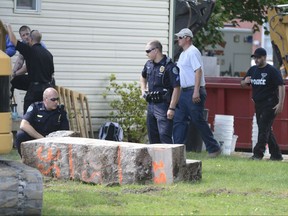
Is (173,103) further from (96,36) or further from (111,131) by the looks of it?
(96,36)

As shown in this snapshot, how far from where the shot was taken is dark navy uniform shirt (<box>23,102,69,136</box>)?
1377cm

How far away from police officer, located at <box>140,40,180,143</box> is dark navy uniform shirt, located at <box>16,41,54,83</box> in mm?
1970

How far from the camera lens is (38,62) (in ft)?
50.4

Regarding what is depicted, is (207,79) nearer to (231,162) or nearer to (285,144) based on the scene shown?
(285,144)

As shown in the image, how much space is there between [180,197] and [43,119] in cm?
336

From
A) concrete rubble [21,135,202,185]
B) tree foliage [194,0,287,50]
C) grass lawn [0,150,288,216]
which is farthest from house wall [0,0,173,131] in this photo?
tree foliage [194,0,287,50]

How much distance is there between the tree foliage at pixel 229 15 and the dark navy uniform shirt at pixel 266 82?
33.8 ft

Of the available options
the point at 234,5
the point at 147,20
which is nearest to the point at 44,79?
the point at 147,20

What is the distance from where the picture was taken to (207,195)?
11297mm

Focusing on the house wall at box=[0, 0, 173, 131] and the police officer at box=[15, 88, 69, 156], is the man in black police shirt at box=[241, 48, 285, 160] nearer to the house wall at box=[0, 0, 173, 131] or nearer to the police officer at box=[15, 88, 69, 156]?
the house wall at box=[0, 0, 173, 131]

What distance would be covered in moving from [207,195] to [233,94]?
335 inches

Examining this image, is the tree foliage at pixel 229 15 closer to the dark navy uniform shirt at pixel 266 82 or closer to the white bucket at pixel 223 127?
the white bucket at pixel 223 127

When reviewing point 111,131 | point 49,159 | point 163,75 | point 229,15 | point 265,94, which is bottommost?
point 111,131

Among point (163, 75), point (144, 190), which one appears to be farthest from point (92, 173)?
point (163, 75)
